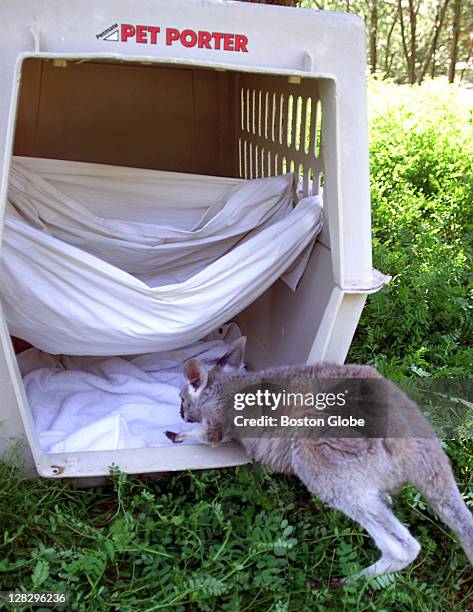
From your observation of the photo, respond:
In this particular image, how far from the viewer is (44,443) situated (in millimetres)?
2961

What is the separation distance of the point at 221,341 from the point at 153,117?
6.23ft

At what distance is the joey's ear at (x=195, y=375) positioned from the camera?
2.91 m

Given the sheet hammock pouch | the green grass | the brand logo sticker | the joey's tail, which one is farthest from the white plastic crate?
the joey's tail

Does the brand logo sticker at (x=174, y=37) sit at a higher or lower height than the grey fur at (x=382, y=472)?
higher

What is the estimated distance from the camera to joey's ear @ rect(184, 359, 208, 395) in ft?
9.55

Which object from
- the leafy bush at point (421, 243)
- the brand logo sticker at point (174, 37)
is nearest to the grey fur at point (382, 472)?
the leafy bush at point (421, 243)

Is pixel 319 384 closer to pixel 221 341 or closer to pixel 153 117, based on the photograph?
pixel 221 341

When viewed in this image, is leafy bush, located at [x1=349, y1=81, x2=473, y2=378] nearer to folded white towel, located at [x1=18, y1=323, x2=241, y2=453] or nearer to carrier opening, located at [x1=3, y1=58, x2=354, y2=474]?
carrier opening, located at [x1=3, y1=58, x2=354, y2=474]

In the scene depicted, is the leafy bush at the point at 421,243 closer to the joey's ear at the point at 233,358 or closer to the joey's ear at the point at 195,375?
the joey's ear at the point at 233,358

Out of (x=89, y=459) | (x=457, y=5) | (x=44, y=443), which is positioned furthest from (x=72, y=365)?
(x=457, y=5)

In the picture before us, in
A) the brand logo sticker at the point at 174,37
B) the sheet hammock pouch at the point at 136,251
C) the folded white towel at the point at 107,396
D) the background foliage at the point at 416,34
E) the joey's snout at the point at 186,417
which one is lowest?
the folded white towel at the point at 107,396

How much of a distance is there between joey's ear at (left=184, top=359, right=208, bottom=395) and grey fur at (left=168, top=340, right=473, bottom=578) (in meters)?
0.39

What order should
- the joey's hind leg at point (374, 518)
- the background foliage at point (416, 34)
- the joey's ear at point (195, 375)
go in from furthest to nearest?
the background foliage at point (416, 34)
the joey's ear at point (195, 375)
the joey's hind leg at point (374, 518)

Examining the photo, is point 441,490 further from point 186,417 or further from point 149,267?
point 149,267
